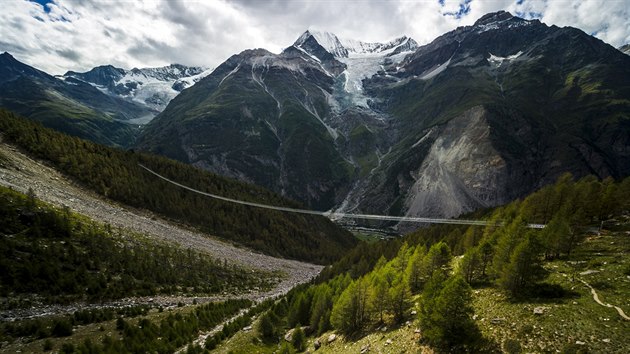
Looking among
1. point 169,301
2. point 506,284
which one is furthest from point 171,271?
point 506,284

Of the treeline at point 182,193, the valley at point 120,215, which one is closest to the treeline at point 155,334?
the valley at point 120,215

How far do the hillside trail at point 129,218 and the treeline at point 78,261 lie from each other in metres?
5.09

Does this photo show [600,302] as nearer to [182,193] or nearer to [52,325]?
[52,325]

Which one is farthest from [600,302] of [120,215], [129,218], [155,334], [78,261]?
[120,215]

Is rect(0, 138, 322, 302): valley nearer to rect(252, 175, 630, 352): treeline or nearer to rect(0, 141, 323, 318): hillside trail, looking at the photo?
rect(0, 141, 323, 318): hillside trail

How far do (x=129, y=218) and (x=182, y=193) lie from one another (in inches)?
1429

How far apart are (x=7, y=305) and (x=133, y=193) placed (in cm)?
7220

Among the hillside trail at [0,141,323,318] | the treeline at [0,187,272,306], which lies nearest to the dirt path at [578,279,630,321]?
the hillside trail at [0,141,323,318]

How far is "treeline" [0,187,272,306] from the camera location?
4712cm

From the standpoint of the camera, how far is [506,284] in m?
34.2

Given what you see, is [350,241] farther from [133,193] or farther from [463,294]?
[463,294]

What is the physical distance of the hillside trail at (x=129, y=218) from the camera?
75812 mm

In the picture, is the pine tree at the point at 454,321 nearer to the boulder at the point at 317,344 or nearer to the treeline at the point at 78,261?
the boulder at the point at 317,344

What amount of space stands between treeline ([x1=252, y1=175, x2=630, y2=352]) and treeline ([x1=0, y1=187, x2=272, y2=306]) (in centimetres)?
2311
